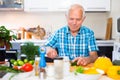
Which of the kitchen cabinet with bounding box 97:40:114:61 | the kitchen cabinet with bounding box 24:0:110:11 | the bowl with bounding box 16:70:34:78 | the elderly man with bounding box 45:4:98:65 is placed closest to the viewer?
the bowl with bounding box 16:70:34:78

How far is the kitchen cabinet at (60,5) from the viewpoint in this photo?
4.60 metres

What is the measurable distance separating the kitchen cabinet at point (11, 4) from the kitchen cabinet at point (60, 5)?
0.32 ft

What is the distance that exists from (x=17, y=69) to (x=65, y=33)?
1.04 meters

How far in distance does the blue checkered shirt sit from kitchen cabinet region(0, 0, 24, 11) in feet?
6.60

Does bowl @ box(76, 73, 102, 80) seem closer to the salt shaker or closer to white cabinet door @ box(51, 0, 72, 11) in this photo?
the salt shaker

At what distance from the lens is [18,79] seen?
1.73 metres

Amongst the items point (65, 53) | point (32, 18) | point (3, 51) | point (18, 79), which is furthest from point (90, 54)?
point (32, 18)

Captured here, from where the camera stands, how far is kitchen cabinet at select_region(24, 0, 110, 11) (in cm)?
460

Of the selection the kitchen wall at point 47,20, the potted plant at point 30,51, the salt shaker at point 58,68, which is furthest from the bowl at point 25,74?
the kitchen wall at point 47,20

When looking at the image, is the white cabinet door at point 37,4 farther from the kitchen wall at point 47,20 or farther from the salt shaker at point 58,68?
the salt shaker at point 58,68

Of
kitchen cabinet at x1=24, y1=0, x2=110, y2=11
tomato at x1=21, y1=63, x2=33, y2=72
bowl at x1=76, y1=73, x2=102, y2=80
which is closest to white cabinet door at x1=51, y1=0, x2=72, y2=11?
kitchen cabinet at x1=24, y1=0, x2=110, y2=11

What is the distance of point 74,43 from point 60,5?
1.90 meters

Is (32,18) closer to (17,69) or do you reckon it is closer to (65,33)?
(65,33)

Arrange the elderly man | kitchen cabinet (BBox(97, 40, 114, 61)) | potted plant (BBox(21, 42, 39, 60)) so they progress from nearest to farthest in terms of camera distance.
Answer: potted plant (BBox(21, 42, 39, 60)) < the elderly man < kitchen cabinet (BBox(97, 40, 114, 61))
